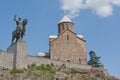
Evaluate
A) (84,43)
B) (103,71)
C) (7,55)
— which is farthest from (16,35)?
(84,43)

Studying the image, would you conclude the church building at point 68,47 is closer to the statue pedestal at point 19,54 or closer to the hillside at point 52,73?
the hillside at point 52,73

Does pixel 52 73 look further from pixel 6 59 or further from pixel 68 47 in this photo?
pixel 68 47

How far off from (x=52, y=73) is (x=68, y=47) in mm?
14872

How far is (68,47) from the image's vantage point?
62312 mm

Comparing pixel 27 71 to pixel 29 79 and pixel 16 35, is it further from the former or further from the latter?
pixel 16 35

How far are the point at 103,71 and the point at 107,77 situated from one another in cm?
154

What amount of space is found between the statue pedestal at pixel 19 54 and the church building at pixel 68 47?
469 inches

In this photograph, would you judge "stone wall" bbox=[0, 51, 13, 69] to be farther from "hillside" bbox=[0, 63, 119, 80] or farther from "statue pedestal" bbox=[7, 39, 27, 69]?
"hillside" bbox=[0, 63, 119, 80]

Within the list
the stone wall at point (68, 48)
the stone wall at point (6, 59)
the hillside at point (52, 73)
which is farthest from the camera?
the stone wall at point (68, 48)

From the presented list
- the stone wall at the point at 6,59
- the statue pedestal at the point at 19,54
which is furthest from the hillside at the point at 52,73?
the stone wall at the point at 6,59

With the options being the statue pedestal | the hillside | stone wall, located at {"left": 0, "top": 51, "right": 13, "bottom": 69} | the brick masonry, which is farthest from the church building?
stone wall, located at {"left": 0, "top": 51, "right": 13, "bottom": 69}

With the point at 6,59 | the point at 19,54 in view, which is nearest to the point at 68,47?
the point at 19,54

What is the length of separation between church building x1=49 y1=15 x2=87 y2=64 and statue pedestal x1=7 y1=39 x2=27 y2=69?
1192 cm

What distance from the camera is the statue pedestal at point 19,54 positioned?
157ft
